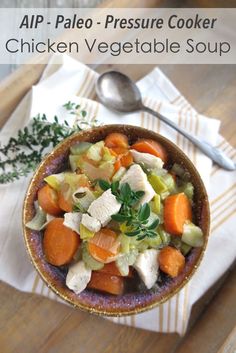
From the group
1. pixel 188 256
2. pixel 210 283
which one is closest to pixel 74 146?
pixel 188 256

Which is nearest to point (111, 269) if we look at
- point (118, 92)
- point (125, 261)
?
point (125, 261)

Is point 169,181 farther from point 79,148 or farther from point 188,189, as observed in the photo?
point 79,148

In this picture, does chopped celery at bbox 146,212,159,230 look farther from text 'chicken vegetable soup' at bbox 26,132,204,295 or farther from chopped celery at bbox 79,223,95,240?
chopped celery at bbox 79,223,95,240

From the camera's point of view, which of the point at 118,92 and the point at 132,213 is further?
the point at 118,92

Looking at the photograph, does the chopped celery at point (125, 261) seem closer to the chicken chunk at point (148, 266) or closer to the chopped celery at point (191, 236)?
the chicken chunk at point (148, 266)

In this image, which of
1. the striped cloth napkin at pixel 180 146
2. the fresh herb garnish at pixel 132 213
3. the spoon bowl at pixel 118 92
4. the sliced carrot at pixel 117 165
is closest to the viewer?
the fresh herb garnish at pixel 132 213

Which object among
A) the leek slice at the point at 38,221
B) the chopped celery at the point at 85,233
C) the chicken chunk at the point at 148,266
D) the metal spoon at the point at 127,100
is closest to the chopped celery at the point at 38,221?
the leek slice at the point at 38,221
